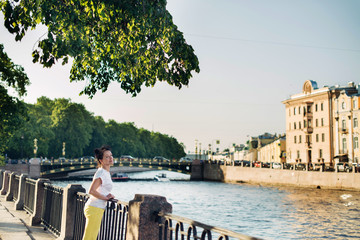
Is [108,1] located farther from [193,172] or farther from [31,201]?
[193,172]

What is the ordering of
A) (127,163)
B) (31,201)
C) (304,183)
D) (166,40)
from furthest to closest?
(127,163) → (304,183) → (31,201) → (166,40)

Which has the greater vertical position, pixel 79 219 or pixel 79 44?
pixel 79 44

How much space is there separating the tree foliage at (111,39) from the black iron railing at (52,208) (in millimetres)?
2289

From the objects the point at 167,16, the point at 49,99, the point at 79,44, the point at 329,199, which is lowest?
the point at 329,199

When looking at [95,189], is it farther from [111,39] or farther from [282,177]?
[282,177]

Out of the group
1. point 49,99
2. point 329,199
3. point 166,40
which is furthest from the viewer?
point 49,99

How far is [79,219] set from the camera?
8.51 metres

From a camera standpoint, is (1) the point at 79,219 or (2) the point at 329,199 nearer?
(1) the point at 79,219

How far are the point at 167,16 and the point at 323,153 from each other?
7329cm

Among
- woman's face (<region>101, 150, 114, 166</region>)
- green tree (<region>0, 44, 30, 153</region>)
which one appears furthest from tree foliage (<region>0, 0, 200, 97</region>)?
green tree (<region>0, 44, 30, 153</region>)

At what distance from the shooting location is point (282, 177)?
214 feet

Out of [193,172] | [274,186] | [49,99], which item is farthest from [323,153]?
[49,99]

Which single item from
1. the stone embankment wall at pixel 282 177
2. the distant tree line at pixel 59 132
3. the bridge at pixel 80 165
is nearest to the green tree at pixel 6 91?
the distant tree line at pixel 59 132

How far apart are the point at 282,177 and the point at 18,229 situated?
57515 mm
